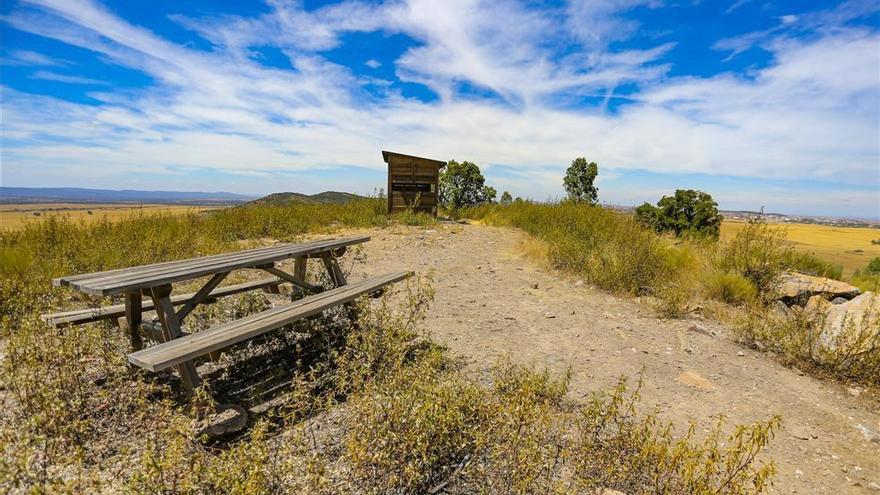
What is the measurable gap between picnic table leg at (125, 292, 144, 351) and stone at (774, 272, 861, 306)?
25.4ft

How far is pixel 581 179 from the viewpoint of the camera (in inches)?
579

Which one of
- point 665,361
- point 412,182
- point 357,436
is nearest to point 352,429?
point 357,436

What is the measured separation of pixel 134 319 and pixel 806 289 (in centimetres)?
805

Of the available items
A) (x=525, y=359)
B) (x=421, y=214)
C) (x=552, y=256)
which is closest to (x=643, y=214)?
A: (x=552, y=256)

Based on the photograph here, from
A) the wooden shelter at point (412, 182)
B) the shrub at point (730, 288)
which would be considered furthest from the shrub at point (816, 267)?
the wooden shelter at point (412, 182)

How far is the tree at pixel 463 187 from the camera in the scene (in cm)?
1577

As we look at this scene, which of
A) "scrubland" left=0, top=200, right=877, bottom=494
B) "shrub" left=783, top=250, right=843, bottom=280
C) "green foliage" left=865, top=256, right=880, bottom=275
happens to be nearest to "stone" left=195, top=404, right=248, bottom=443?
"scrubland" left=0, top=200, right=877, bottom=494

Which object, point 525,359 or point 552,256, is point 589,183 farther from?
point 525,359

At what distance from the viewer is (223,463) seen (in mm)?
1828

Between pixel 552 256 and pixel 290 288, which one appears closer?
pixel 290 288

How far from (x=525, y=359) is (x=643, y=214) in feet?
29.2

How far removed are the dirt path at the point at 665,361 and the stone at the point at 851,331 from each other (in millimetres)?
396

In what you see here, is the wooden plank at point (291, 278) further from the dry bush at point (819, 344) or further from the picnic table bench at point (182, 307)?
the dry bush at point (819, 344)

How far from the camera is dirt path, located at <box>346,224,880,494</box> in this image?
2689 millimetres
